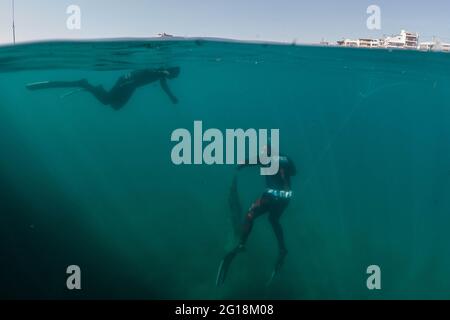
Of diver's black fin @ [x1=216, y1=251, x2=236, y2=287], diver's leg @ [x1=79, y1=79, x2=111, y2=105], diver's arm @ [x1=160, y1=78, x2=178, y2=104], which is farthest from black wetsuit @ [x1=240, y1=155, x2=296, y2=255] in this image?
diver's leg @ [x1=79, y1=79, x2=111, y2=105]

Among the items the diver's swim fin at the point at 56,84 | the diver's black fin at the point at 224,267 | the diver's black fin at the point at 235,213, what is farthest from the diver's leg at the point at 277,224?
the diver's swim fin at the point at 56,84

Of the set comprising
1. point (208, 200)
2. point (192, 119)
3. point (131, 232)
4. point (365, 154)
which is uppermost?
point (192, 119)

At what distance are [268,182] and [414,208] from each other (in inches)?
58.0

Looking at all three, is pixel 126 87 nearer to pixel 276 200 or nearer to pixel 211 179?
pixel 211 179

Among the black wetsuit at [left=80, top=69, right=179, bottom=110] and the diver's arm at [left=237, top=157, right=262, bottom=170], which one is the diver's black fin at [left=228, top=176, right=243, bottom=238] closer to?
the diver's arm at [left=237, top=157, right=262, bottom=170]

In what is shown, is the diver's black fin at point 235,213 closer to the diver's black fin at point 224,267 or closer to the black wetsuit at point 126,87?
the diver's black fin at point 224,267

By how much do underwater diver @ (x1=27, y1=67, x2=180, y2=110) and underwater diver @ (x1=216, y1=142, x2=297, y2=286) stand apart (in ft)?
3.68

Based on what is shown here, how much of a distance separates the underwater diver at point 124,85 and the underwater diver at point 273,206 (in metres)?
1.12

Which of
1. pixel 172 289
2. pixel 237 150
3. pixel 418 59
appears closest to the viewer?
pixel 237 150

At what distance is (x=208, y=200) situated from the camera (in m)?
3.62

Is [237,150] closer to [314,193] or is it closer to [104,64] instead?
[314,193]

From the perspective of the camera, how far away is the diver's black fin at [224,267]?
138 inches

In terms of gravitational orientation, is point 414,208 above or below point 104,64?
below

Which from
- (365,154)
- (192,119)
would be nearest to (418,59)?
(365,154)
